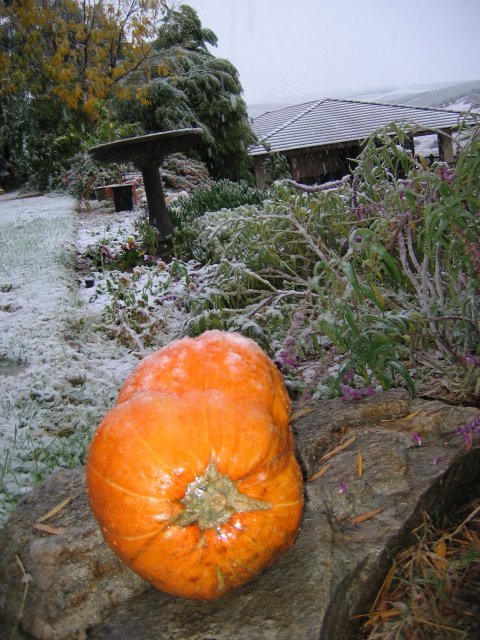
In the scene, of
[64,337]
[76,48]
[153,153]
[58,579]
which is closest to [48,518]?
[58,579]

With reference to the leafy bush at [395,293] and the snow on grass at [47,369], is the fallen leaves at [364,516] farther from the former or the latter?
the snow on grass at [47,369]

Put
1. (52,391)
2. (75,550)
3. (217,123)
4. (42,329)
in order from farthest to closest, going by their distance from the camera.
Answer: (217,123) → (42,329) → (52,391) → (75,550)

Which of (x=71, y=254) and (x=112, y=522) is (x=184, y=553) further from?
(x=71, y=254)

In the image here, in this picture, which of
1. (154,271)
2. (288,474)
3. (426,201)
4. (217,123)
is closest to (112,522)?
(288,474)

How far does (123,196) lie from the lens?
10531 millimetres

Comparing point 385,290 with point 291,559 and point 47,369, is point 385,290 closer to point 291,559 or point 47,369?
point 291,559

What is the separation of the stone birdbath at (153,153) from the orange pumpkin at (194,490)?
6072 millimetres

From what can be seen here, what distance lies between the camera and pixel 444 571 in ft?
4.38

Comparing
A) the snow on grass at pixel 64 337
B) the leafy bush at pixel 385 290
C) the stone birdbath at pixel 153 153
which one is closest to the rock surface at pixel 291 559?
the leafy bush at pixel 385 290

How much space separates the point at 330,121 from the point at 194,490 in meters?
22.6

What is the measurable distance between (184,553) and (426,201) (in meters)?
2.21

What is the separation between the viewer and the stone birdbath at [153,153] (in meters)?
6.73

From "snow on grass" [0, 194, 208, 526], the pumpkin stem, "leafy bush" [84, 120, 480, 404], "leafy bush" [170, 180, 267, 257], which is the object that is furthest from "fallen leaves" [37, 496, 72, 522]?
"leafy bush" [170, 180, 267, 257]

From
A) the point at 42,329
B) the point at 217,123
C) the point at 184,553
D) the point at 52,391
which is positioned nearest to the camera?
the point at 184,553
